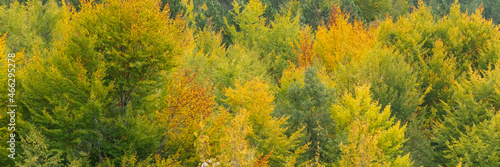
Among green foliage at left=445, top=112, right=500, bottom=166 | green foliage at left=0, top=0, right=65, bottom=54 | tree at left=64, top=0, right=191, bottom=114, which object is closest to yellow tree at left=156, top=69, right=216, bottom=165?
tree at left=64, top=0, right=191, bottom=114

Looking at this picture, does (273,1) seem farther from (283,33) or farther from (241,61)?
(241,61)

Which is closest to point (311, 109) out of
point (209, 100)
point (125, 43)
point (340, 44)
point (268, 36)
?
point (209, 100)

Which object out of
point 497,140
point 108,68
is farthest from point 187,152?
point 497,140

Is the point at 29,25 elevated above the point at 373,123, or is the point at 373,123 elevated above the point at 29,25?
the point at 29,25

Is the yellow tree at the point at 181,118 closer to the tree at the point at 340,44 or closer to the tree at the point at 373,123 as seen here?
the tree at the point at 373,123

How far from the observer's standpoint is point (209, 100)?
17.7 m

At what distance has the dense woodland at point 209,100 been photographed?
1495 centimetres

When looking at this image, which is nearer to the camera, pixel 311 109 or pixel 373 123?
pixel 373 123

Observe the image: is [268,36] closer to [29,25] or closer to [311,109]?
[311,109]

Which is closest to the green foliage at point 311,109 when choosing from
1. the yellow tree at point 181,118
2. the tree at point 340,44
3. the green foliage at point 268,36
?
the yellow tree at point 181,118

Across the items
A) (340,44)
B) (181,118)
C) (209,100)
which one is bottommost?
(181,118)

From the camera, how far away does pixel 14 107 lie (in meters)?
15.3

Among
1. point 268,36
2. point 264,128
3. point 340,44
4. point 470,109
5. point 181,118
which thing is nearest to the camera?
point 181,118

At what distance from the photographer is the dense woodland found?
14.9 metres
